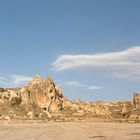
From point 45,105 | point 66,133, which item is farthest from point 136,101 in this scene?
point 66,133

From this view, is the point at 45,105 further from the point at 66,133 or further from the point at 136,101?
the point at 66,133

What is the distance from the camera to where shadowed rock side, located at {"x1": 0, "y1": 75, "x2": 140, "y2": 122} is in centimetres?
14162

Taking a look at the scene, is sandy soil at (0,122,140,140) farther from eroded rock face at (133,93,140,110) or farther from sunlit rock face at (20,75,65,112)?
eroded rock face at (133,93,140,110)

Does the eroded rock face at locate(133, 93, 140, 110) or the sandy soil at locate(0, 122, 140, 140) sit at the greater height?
the eroded rock face at locate(133, 93, 140, 110)

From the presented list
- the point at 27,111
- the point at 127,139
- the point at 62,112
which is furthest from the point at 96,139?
the point at 62,112

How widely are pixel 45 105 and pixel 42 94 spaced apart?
14.4 ft

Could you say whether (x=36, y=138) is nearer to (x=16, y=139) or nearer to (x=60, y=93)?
(x=16, y=139)

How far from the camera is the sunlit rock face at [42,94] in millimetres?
152000

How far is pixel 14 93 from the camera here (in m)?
152

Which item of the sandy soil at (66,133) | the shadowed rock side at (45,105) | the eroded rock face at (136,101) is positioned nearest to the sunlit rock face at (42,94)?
the shadowed rock side at (45,105)

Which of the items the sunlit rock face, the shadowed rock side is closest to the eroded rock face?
the shadowed rock side

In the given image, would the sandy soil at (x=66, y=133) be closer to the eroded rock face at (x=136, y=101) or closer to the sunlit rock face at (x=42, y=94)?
the sunlit rock face at (x=42, y=94)

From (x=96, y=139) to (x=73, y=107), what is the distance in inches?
4913

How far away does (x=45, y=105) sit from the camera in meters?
154
